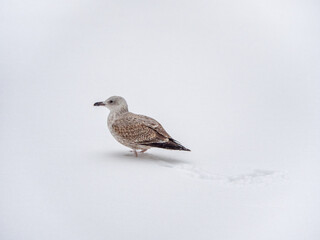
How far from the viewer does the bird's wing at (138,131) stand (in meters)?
4.52

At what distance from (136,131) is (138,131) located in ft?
0.06

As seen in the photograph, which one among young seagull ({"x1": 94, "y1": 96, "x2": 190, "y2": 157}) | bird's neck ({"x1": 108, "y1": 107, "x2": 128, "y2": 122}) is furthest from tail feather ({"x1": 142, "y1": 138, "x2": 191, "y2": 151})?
bird's neck ({"x1": 108, "y1": 107, "x2": 128, "y2": 122})

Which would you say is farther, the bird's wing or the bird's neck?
the bird's neck

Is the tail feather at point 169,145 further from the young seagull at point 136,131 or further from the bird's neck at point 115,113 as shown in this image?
the bird's neck at point 115,113

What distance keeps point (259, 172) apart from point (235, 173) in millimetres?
244

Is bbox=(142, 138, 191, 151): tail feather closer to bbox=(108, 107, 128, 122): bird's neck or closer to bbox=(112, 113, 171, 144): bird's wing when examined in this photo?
bbox=(112, 113, 171, 144): bird's wing

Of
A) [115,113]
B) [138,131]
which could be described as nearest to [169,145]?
[138,131]

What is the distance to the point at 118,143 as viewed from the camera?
5090 millimetres

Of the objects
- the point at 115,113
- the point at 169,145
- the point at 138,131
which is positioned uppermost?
the point at 115,113

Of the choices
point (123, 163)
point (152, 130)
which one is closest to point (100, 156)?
point (123, 163)

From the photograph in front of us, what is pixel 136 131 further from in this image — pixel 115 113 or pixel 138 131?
pixel 115 113

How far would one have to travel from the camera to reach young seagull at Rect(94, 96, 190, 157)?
451 centimetres

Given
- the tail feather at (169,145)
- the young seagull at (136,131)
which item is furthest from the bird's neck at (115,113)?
the tail feather at (169,145)

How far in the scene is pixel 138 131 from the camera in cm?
453
